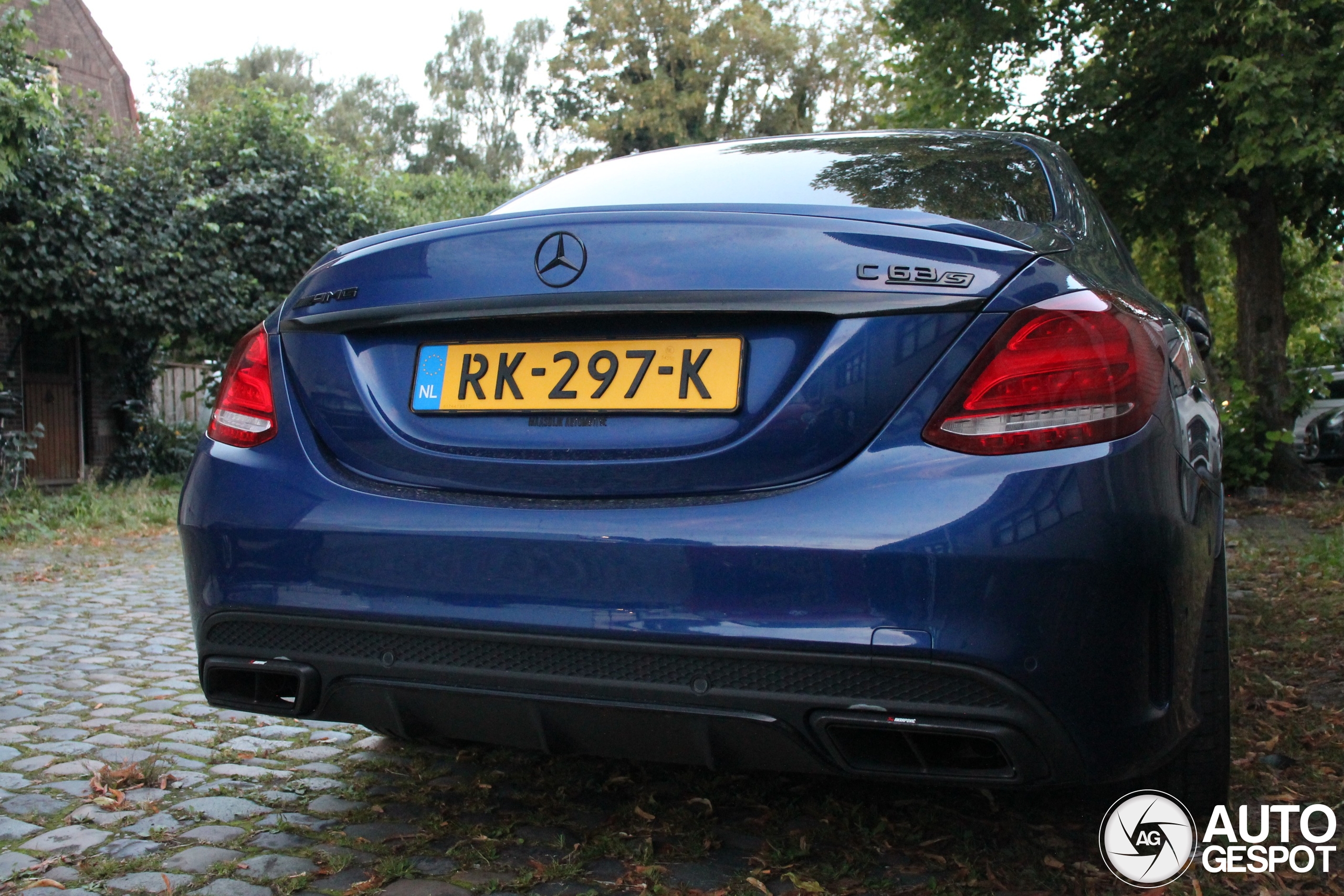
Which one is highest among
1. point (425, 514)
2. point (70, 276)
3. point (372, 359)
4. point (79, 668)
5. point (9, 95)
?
point (9, 95)

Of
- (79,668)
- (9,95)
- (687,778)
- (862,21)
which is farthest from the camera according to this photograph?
(862,21)

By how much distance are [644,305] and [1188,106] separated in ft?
31.5

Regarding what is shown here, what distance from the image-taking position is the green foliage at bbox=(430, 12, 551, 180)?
1938 inches

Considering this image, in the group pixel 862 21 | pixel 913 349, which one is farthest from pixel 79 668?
pixel 862 21

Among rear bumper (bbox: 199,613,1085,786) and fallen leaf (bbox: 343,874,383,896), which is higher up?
rear bumper (bbox: 199,613,1085,786)

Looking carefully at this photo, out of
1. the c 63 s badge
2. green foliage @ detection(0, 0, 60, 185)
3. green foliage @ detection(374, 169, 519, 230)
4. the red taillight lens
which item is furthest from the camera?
green foliage @ detection(374, 169, 519, 230)

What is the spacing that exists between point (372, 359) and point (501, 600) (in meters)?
0.54

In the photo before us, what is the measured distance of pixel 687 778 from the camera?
2949mm

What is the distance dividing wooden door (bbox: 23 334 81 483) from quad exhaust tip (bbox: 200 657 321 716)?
45.0 ft

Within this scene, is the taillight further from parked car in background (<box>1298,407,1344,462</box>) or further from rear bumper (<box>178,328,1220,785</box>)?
parked car in background (<box>1298,407,1344,462</box>)

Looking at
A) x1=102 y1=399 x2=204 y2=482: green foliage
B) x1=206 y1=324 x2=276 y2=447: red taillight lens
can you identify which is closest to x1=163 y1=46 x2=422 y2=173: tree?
x1=102 y1=399 x2=204 y2=482: green foliage

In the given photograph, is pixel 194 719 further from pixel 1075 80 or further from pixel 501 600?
pixel 1075 80

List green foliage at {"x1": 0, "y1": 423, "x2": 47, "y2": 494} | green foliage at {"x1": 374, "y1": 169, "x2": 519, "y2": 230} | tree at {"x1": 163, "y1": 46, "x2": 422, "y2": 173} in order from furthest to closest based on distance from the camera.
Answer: tree at {"x1": 163, "y1": 46, "x2": 422, "y2": 173}, green foliage at {"x1": 374, "y1": 169, "x2": 519, "y2": 230}, green foliage at {"x1": 0, "y1": 423, "x2": 47, "y2": 494}

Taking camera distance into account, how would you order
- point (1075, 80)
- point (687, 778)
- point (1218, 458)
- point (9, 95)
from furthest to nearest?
1. point (1075, 80)
2. point (9, 95)
3. point (687, 778)
4. point (1218, 458)
